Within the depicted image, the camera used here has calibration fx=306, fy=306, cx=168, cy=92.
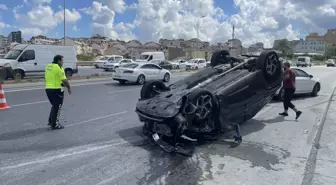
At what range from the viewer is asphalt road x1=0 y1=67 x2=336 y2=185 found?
4.37 metres

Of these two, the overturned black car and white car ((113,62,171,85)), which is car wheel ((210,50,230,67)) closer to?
the overturned black car

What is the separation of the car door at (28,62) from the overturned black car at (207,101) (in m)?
15.7

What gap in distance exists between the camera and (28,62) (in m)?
19.9

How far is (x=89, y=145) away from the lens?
580cm

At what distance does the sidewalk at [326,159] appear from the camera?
4.46 meters

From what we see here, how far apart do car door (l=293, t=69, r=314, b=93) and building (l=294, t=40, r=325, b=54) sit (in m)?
156

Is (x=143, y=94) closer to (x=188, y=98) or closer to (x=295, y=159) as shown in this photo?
(x=188, y=98)

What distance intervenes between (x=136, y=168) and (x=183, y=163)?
0.78 m

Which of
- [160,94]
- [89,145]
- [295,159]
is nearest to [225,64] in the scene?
[160,94]

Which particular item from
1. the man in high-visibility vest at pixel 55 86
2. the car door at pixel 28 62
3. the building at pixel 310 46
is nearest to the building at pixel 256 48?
the man in high-visibility vest at pixel 55 86

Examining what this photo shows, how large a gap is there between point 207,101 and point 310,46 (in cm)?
17591

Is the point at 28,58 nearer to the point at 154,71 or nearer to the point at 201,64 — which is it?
the point at 154,71

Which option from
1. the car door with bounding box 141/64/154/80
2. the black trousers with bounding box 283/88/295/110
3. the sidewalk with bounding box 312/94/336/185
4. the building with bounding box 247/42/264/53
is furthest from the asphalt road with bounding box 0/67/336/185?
the car door with bounding box 141/64/154/80

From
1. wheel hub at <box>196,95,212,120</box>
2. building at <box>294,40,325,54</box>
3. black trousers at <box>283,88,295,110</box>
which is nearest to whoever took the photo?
wheel hub at <box>196,95,212,120</box>
